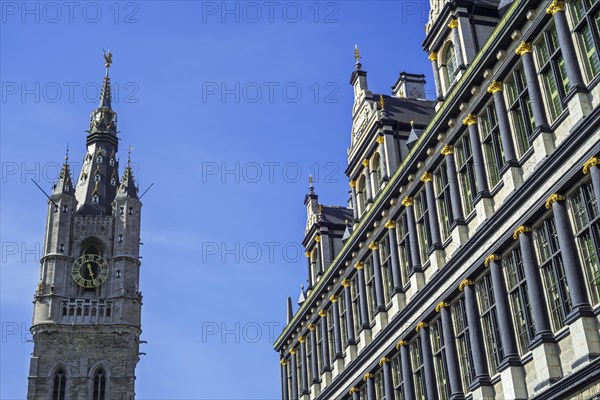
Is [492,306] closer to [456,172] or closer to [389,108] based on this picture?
[456,172]

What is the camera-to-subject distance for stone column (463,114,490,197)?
28.2m

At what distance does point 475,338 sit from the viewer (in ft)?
90.0

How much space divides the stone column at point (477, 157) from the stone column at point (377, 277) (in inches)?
355

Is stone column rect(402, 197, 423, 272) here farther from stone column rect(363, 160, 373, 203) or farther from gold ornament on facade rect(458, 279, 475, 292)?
stone column rect(363, 160, 373, 203)

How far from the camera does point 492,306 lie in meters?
26.9

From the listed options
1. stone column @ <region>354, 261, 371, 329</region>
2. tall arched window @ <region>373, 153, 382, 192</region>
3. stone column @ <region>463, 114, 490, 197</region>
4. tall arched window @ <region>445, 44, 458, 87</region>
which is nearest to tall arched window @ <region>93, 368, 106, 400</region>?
stone column @ <region>354, 261, 371, 329</region>

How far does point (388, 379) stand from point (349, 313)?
5.60 m

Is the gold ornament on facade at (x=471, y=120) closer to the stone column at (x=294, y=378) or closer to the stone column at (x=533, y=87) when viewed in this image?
the stone column at (x=533, y=87)

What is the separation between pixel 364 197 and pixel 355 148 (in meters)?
2.44

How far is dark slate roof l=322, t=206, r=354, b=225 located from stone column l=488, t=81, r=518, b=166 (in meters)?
20.2

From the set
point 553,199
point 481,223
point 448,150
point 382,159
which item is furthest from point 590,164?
point 382,159

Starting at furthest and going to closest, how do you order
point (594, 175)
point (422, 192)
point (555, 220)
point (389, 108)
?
1. point (389, 108)
2. point (422, 192)
3. point (555, 220)
4. point (594, 175)

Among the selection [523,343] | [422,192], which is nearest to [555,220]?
[523,343]

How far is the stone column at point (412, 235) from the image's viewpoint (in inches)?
1292
